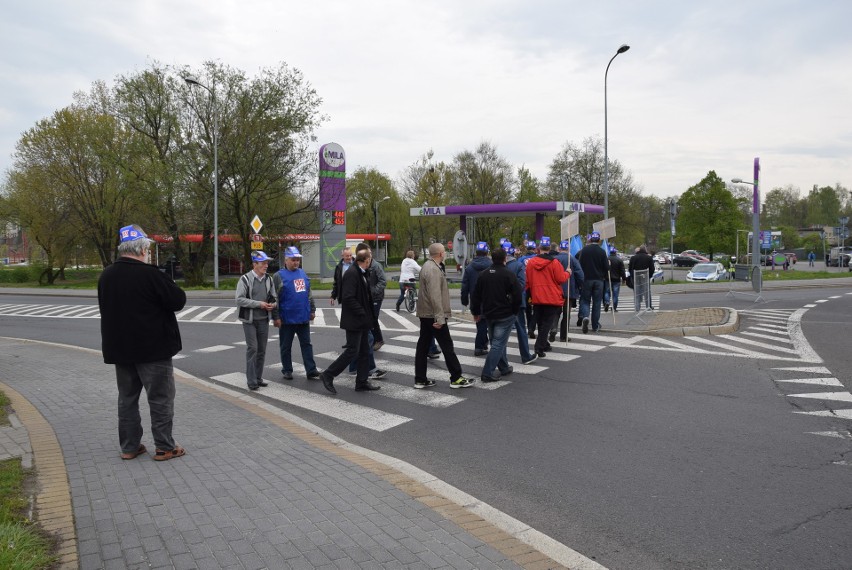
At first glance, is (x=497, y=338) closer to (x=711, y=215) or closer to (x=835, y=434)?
(x=835, y=434)

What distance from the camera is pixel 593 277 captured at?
12828 millimetres

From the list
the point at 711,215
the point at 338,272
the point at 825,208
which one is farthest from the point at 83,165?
the point at 825,208

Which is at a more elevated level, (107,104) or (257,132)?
(107,104)

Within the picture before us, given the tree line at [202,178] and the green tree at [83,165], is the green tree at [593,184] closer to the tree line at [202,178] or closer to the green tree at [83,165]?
the tree line at [202,178]

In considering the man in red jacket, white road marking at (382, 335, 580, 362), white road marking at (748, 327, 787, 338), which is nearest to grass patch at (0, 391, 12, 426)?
white road marking at (382, 335, 580, 362)

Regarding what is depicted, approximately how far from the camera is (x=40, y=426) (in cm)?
611

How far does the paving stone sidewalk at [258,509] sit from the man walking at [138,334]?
0.26m

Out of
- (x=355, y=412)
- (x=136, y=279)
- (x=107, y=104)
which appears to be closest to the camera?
(x=136, y=279)

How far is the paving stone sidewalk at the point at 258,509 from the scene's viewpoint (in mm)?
3455

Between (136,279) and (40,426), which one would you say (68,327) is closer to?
(40,426)

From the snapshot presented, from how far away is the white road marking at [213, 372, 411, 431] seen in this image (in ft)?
22.8

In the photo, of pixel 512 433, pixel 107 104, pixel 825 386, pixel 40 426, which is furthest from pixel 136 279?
pixel 107 104

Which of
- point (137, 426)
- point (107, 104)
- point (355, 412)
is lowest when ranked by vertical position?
point (355, 412)

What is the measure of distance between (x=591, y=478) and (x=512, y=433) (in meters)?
1.39
